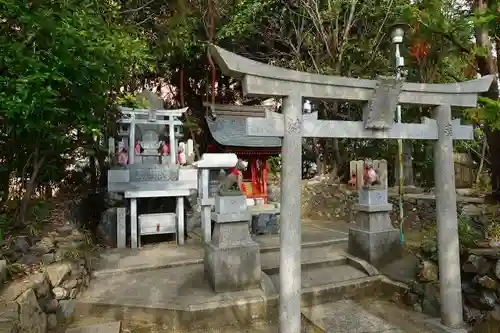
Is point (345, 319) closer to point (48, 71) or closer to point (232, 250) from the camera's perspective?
point (232, 250)

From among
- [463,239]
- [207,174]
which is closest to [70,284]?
[207,174]

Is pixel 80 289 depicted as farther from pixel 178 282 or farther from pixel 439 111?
pixel 439 111

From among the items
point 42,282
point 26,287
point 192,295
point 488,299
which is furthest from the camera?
point 192,295

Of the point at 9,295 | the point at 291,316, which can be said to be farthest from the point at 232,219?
the point at 9,295

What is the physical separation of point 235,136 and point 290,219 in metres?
9.65

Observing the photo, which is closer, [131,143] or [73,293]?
[73,293]

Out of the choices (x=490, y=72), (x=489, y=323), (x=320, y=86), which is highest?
(x=490, y=72)

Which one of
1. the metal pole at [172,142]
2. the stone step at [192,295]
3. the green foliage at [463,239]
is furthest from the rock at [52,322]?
the green foliage at [463,239]

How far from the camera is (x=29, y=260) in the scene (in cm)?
535

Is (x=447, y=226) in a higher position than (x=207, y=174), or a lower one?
lower

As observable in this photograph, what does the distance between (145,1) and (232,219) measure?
10026 millimetres

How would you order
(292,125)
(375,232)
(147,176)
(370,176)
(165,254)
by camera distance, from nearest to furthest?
(292,125)
(375,232)
(370,176)
(165,254)
(147,176)

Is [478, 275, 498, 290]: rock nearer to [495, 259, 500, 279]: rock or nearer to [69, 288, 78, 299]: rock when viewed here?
[495, 259, 500, 279]: rock

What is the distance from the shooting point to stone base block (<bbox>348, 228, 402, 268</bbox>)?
24.1 feet
